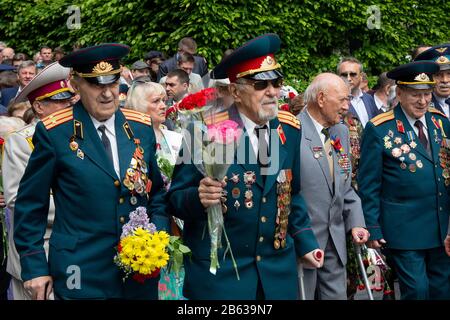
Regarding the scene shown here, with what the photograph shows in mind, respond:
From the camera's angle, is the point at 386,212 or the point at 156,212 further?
the point at 386,212

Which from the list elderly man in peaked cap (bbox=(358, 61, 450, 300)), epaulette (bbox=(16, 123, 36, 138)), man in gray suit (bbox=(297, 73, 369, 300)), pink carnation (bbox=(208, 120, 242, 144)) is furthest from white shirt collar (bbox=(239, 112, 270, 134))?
elderly man in peaked cap (bbox=(358, 61, 450, 300))

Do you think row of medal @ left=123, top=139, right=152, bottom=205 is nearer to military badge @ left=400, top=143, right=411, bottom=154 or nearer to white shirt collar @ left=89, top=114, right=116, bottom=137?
white shirt collar @ left=89, top=114, right=116, bottom=137

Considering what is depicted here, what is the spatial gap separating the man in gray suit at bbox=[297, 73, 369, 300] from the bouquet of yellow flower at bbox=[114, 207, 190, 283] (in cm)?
189

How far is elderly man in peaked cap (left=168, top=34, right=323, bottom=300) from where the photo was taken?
17.0ft

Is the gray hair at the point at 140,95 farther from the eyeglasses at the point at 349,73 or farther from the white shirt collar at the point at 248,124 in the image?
the eyeglasses at the point at 349,73

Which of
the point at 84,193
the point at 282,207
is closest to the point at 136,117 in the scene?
the point at 84,193

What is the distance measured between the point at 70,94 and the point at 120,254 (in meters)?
1.85

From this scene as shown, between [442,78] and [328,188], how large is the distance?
251 centimetres

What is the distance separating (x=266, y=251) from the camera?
17.3 ft

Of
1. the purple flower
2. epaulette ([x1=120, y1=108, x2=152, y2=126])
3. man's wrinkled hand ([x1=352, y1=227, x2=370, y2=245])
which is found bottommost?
man's wrinkled hand ([x1=352, y1=227, x2=370, y2=245])

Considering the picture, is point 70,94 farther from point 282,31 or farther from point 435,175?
point 282,31

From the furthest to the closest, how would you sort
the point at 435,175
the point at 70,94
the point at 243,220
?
1. the point at 435,175
2. the point at 70,94
3. the point at 243,220

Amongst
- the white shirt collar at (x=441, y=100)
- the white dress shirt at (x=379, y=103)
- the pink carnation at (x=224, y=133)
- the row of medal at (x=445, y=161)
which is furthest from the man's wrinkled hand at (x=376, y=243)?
the white dress shirt at (x=379, y=103)

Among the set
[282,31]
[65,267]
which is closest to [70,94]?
[65,267]
